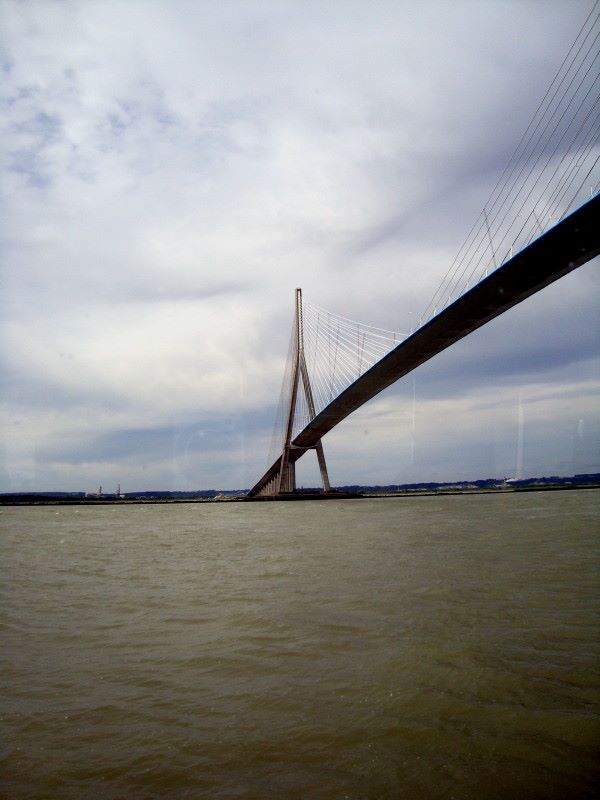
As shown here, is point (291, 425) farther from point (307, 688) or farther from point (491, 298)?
point (307, 688)

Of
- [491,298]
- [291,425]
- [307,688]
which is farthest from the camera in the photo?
[291,425]

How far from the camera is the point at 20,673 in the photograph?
8.41 ft

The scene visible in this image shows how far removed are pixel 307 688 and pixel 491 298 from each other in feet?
55.9

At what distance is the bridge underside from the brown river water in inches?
454

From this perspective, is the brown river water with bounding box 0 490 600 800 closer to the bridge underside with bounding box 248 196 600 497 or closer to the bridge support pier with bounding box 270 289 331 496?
the bridge underside with bounding box 248 196 600 497

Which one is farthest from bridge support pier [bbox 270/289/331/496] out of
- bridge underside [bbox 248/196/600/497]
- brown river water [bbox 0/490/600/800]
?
brown river water [bbox 0/490/600/800]

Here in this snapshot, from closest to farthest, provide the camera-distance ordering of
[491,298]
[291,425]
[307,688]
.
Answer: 1. [307,688]
2. [491,298]
3. [291,425]

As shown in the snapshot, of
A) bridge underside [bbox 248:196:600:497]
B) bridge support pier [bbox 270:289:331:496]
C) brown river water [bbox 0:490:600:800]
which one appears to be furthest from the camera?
bridge support pier [bbox 270:289:331:496]

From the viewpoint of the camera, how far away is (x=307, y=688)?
226 cm

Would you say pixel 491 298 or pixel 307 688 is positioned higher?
pixel 491 298

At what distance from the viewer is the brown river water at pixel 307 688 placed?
157cm

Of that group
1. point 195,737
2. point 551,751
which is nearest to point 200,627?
point 195,737

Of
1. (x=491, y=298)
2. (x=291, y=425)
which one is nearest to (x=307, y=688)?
(x=491, y=298)

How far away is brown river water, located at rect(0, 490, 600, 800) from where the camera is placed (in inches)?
61.7
